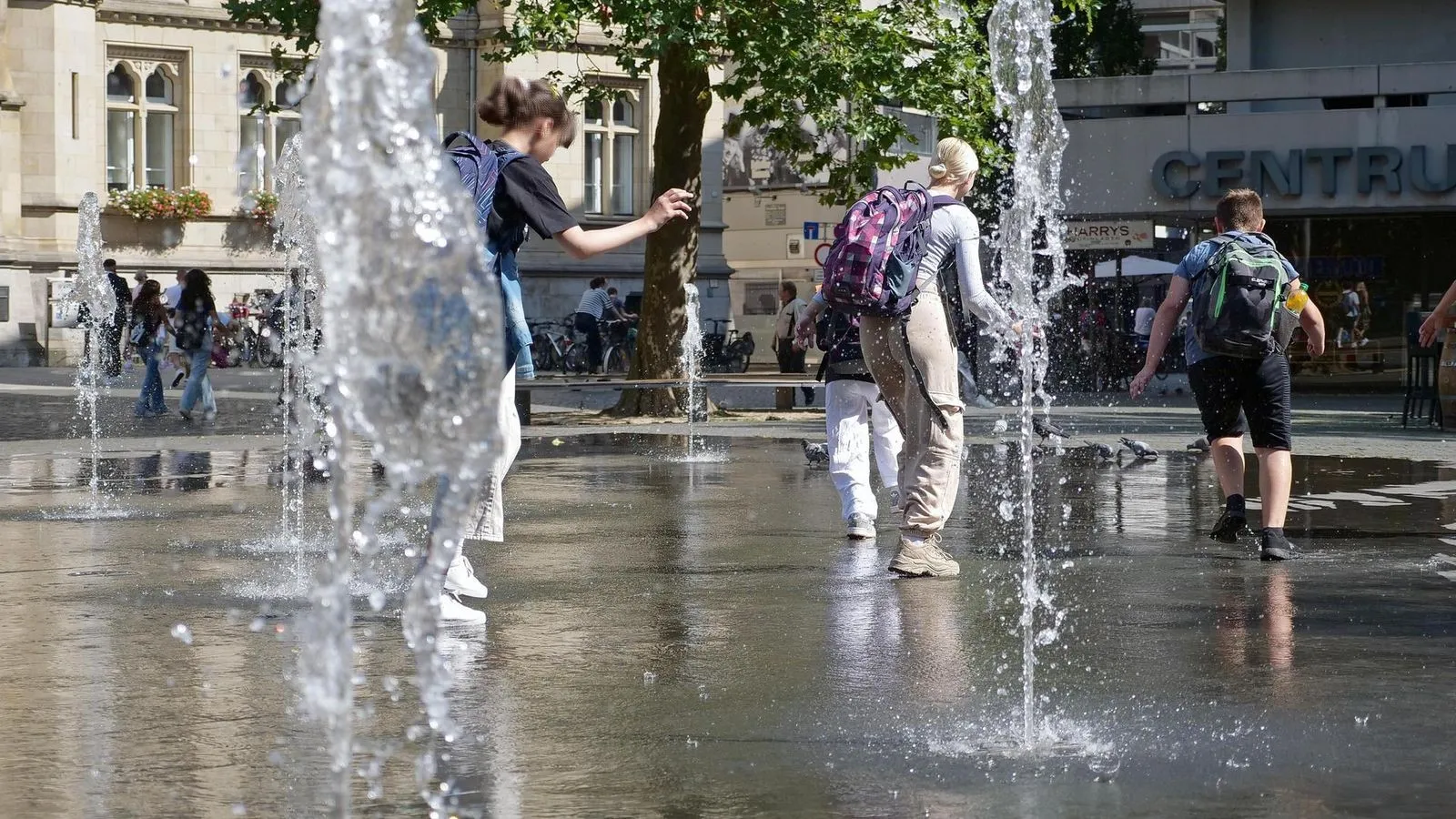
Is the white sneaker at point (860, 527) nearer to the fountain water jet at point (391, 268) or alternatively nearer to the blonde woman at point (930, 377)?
the blonde woman at point (930, 377)

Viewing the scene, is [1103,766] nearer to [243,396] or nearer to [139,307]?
[139,307]

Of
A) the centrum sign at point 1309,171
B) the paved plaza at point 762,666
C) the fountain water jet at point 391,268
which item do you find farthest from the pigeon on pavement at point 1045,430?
the fountain water jet at point 391,268

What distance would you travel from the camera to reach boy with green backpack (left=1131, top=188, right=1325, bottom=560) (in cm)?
1014

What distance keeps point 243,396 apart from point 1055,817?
25826mm

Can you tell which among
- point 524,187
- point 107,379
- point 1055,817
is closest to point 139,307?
point 107,379

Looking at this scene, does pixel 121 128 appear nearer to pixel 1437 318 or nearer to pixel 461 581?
pixel 1437 318

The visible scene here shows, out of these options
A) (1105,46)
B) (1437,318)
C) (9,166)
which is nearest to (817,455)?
(1437,318)

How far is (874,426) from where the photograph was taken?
37.0ft

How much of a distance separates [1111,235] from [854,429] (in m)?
23.3

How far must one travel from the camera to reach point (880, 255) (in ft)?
29.8

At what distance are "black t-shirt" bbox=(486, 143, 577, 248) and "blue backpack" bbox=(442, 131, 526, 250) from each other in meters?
0.03

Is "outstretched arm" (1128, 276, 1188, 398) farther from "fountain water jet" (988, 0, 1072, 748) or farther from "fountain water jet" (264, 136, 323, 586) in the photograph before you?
"fountain water jet" (264, 136, 323, 586)

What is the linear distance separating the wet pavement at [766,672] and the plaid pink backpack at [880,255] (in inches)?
45.4

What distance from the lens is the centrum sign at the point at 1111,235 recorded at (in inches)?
1316
